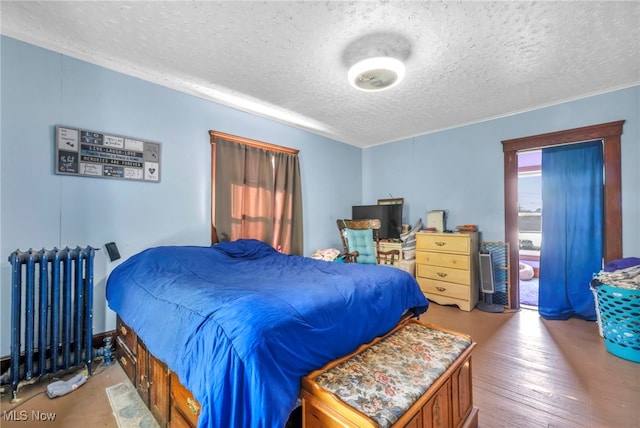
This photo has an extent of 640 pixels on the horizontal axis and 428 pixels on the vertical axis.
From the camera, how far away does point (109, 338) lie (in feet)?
7.17

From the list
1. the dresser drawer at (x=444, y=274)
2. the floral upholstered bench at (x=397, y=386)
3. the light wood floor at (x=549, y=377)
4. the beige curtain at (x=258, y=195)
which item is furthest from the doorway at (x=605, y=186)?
the beige curtain at (x=258, y=195)

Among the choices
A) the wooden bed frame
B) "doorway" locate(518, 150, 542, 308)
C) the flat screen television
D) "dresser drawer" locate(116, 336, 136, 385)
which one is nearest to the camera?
the wooden bed frame

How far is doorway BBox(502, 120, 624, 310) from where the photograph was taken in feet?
9.38

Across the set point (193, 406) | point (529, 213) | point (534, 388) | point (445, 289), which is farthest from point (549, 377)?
point (529, 213)

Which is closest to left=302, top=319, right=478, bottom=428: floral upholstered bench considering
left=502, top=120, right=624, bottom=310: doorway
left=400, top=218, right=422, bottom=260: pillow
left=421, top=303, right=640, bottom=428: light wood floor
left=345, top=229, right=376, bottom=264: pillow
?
left=421, top=303, right=640, bottom=428: light wood floor

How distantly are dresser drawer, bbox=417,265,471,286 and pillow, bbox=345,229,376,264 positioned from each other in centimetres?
88

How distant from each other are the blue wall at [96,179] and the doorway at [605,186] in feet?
11.6

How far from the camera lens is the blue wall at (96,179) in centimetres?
199

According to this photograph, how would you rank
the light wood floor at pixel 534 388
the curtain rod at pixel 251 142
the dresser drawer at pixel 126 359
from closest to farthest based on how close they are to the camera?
1. the light wood floor at pixel 534 388
2. the dresser drawer at pixel 126 359
3. the curtain rod at pixel 251 142

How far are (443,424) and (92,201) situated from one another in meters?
2.99

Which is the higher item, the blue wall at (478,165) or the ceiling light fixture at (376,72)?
the ceiling light fixture at (376,72)

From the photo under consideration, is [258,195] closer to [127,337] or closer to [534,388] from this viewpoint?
[127,337]

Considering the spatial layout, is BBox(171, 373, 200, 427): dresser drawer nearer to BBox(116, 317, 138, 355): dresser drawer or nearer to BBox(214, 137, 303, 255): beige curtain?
BBox(116, 317, 138, 355): dresser drawer

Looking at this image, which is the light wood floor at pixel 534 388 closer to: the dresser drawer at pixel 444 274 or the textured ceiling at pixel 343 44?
the dresser drawer at pixel 444 274
